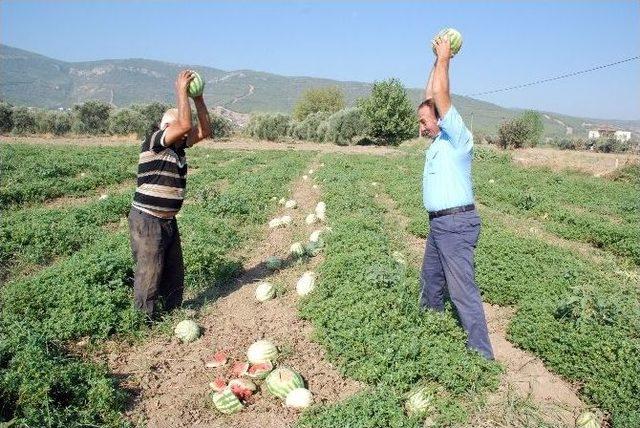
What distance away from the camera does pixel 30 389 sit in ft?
10.6

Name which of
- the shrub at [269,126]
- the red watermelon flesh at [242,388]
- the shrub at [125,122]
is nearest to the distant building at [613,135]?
the shrub at [269,126]

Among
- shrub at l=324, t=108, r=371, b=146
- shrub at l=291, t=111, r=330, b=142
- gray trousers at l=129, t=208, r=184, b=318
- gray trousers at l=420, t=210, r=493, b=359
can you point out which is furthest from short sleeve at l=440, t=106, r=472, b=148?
shrub at l=291, t=111, r=330, b=142

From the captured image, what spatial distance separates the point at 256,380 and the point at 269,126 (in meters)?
41.0

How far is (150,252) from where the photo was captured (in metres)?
4.88

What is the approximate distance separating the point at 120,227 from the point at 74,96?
196 metres

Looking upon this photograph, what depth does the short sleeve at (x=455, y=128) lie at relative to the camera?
3.86 meters

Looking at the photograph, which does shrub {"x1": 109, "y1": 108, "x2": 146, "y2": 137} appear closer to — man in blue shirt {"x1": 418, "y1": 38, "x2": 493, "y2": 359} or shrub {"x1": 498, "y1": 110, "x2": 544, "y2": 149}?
shrub {"x1": 498, "y1": 110, "x2": 544, "y2": 149}

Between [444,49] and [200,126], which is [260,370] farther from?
[444,49]

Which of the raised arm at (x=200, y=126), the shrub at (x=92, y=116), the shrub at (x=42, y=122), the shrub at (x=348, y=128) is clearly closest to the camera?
the raised arm at (x=200, y=126)

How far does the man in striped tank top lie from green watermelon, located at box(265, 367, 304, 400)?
1.85m

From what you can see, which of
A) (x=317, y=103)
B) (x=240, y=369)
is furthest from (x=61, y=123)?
(x=240, y=369)

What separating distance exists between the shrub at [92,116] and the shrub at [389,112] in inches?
899

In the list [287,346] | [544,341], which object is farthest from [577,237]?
[287,346]

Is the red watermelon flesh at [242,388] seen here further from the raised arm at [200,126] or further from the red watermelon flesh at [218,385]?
the raised arm at [200,126]
